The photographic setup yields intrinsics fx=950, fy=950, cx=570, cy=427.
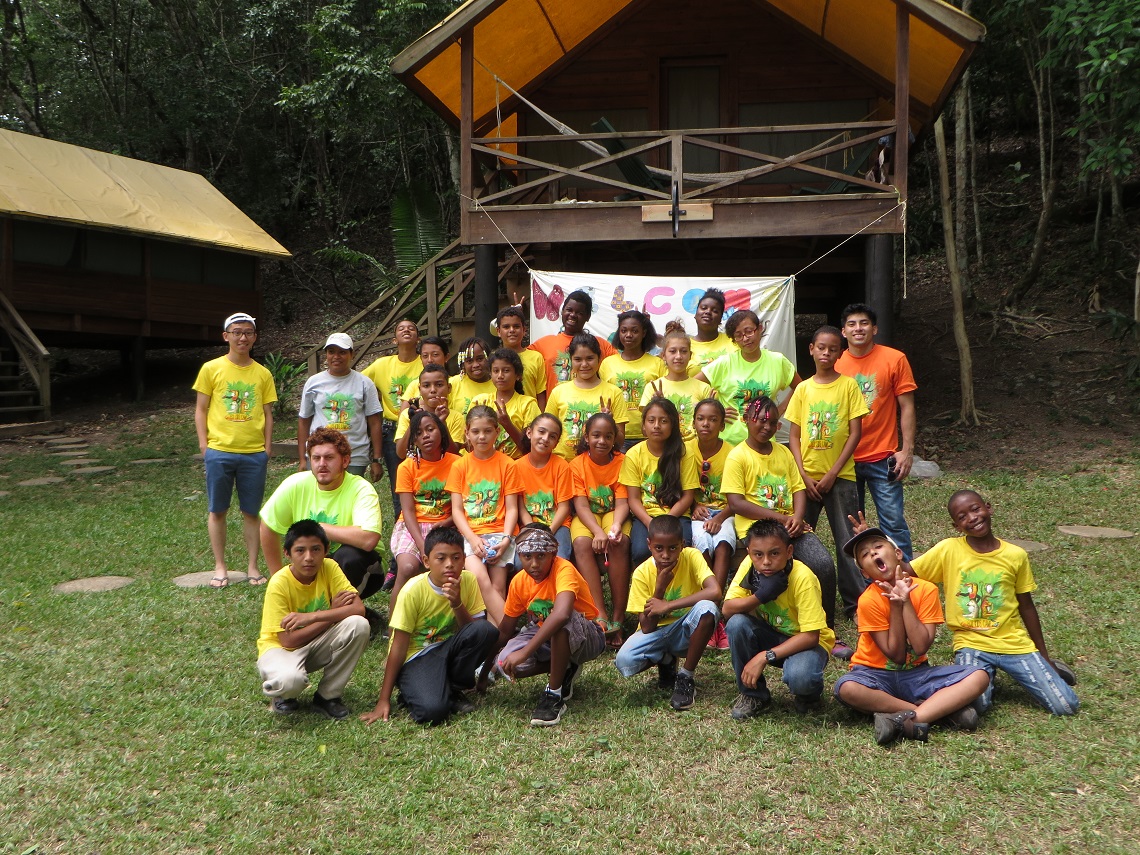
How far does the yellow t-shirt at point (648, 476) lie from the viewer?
17.5 feet

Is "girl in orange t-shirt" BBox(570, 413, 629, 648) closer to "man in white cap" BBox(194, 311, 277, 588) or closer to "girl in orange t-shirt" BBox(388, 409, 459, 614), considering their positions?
"girl in orange t-shirt" BBox(388, 409, 459, 614)

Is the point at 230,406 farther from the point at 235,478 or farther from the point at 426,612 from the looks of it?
the point at 426,612

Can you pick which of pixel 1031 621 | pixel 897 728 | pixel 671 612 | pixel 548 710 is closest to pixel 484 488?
pixel 671 612

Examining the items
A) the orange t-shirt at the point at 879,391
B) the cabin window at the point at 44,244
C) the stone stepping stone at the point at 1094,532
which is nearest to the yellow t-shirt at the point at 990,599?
the orange t-shirt at the point at 879,391

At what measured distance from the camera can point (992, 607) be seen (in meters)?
4.26

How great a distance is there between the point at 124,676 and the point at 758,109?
9667 mm

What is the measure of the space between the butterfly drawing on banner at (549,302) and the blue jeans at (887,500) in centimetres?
420

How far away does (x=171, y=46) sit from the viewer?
72.4ft

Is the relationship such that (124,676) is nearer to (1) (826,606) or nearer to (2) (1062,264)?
(1) (826,606)

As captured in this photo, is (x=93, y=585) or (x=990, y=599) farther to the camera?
(x=93, y=585)

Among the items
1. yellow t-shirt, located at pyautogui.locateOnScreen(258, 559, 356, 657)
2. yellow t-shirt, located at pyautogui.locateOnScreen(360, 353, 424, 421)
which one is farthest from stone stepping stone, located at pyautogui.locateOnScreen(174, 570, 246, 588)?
yellow t-shirt, located at pyautogui.locateOnScreen(258, 559, 356, 657)

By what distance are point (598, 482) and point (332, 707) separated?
6.32ft

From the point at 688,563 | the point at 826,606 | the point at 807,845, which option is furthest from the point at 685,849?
the point at 826,606

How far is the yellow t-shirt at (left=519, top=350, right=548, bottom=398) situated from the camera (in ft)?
21.2
